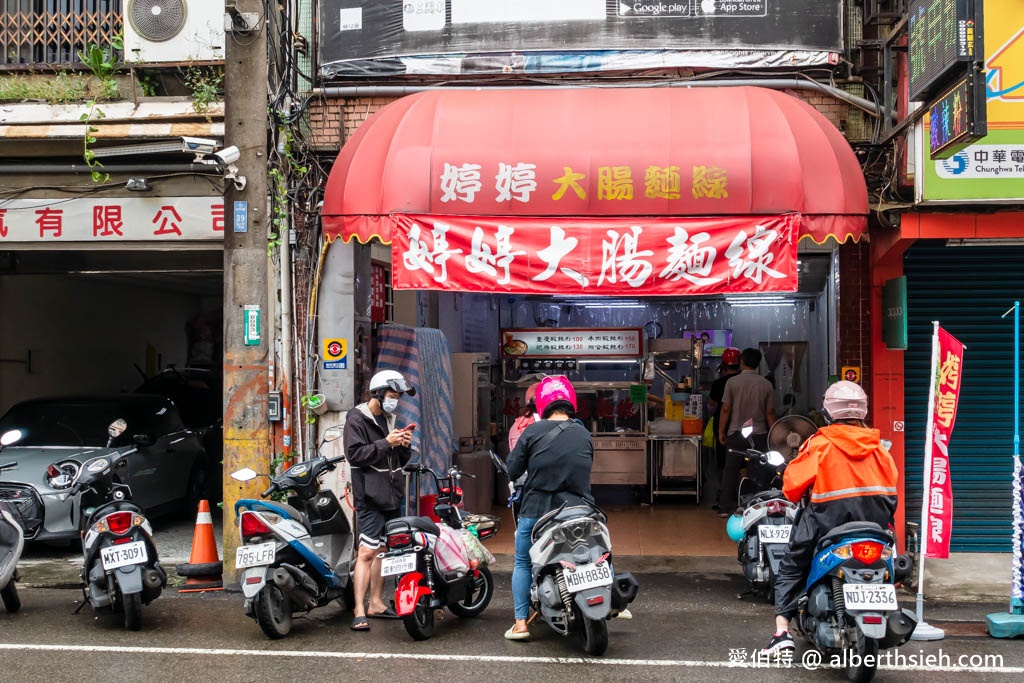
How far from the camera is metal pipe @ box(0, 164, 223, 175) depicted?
9.07m

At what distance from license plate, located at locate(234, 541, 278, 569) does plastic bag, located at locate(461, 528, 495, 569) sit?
1402 millimetres

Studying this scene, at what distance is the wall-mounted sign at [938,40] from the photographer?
6.61 metres

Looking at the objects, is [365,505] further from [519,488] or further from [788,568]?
[788,568]

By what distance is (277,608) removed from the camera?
6746mm

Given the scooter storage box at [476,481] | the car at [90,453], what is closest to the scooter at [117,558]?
the car at [90,453]

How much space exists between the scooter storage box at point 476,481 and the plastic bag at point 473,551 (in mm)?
3618

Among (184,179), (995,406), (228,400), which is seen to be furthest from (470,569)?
(995,406)

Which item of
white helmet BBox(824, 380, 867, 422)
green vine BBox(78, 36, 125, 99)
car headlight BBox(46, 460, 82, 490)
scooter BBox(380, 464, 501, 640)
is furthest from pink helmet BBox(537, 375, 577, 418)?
green vine BBox(78, 36, 125, 99)

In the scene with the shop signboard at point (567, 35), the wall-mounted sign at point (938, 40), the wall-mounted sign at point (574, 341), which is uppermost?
the shop signboard at point (567, 35)

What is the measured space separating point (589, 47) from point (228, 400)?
15.1ft

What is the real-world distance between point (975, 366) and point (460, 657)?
5.78 m

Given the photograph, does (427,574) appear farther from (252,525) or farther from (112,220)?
(112,220)

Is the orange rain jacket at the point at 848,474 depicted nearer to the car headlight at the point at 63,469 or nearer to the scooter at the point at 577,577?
the scooter at the point at 577,577

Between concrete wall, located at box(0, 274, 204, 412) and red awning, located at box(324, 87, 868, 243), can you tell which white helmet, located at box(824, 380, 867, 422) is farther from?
concrete wall, located at box(0, 274, 204, 412)
